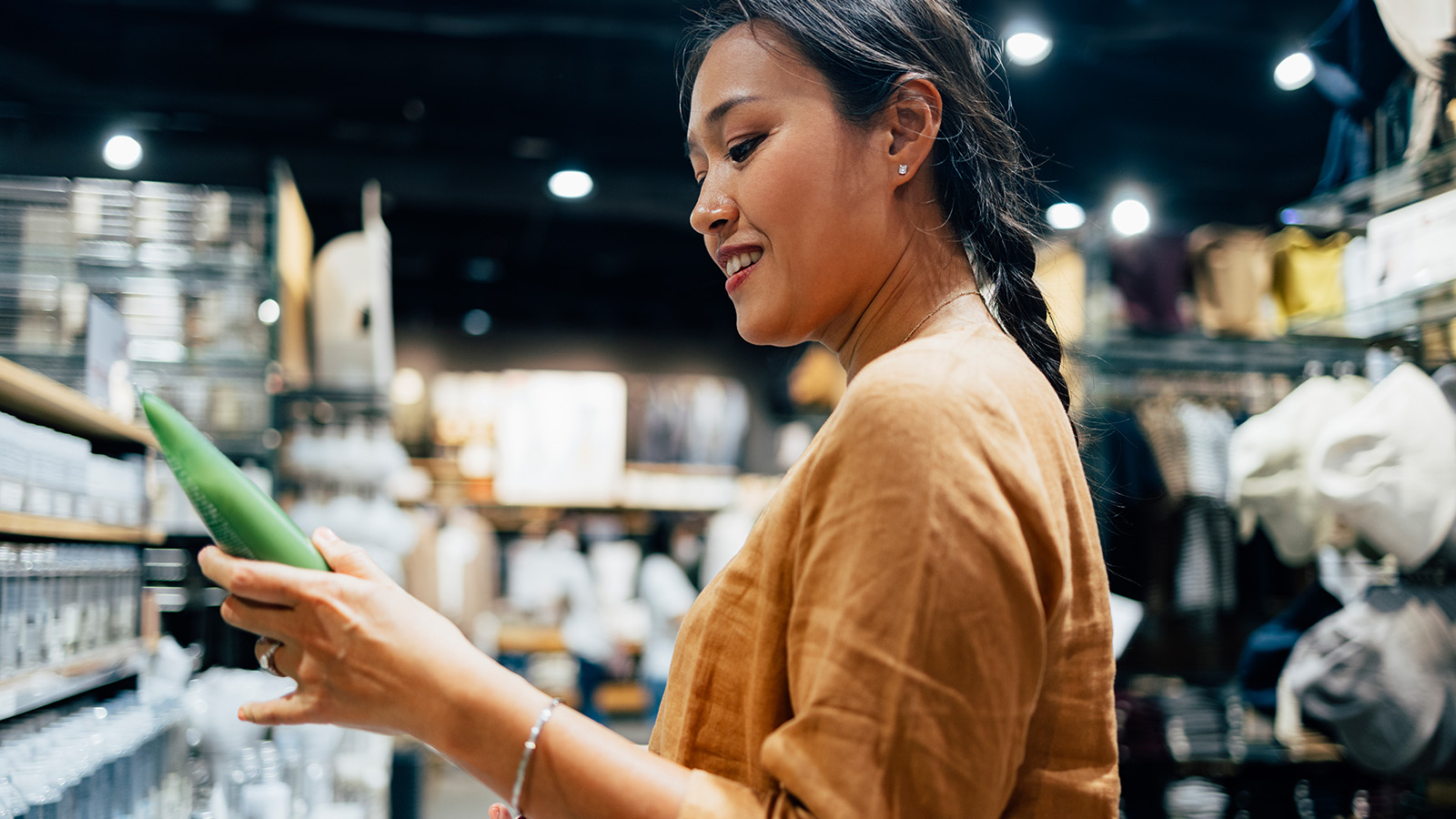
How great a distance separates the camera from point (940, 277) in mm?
898

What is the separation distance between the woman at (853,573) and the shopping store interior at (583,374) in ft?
0.91

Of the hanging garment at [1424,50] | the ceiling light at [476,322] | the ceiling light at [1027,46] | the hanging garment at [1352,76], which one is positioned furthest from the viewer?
the ceiling light at [476,322]

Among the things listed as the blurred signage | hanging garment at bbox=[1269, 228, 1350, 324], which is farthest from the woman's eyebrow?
the blurred signage

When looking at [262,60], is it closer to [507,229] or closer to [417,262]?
[507,229]

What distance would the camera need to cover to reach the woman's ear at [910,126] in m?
0.88

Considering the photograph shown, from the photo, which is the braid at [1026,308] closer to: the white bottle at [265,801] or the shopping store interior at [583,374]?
the shopping store interior at [583,374]

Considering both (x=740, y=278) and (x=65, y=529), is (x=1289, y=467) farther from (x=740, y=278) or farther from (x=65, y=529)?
(x=65, y=529)

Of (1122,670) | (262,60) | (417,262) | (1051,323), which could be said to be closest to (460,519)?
(417,262)

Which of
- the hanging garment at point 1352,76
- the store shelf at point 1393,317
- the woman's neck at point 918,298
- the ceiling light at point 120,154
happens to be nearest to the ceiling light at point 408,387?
the ceiling light at point 120,154

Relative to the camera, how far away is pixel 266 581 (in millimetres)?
677

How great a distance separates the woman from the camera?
0.61 meters

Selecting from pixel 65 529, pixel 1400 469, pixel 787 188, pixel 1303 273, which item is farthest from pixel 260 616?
pixel 1303 273

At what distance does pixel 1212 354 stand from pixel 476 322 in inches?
227

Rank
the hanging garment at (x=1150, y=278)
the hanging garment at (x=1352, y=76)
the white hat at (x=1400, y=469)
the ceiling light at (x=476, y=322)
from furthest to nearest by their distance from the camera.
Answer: the ceiling light at (x=476, y=322) < the hanging garment at (x=1150, y=278) < the hanging garment at (x=1352, y=76) < the white hat at (x=1400, y=469)
